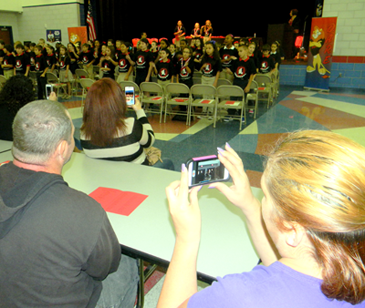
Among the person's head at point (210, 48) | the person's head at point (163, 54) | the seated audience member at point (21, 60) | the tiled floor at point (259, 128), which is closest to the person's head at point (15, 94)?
the tiled floor at point (259, 128)

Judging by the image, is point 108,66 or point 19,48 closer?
Result: point 108,66

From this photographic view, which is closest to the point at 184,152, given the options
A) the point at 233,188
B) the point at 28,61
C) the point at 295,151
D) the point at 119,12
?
the point at 233,188

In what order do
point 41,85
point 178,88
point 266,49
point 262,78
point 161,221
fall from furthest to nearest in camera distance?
point 41,85
point 266,49
point 262,78
point 178,88
point 161,221

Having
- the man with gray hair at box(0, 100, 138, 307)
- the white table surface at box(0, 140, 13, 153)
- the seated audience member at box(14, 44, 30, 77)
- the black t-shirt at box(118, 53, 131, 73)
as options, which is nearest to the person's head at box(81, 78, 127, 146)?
the white table surface at box(0, 140, 13, 153)

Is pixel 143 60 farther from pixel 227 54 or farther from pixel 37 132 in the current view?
pixel 37 132

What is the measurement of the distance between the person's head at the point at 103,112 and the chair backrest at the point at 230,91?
3.26 meters

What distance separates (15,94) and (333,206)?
244 cm

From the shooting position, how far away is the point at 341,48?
888cm

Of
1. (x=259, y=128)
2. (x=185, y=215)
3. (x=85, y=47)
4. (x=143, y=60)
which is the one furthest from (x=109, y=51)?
(x=185, y=215)

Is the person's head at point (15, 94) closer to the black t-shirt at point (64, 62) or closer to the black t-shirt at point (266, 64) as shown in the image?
the black t-shirt at point (266, 64)

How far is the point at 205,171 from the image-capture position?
3.33 ft

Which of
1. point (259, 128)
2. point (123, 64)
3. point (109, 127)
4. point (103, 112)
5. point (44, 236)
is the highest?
point (123, 64)

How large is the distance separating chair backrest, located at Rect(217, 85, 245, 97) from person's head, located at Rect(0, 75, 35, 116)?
3343mm

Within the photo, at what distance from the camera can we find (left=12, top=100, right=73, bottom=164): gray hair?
106 centimetres
